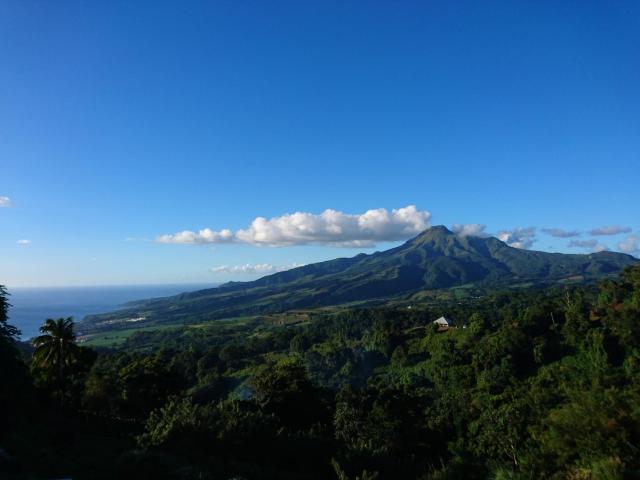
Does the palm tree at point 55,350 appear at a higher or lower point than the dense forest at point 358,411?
higher

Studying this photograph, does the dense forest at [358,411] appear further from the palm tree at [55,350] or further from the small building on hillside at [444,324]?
the small building on hillside at [444,324]

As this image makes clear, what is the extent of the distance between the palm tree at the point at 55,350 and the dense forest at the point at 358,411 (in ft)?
0.29

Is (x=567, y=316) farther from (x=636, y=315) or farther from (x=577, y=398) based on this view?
(x=577, y=398)

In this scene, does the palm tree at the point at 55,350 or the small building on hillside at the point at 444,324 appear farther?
the small building on hillside at the point at 444,324

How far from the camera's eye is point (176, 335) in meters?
135

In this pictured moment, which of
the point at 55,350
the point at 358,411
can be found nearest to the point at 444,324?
the point at 358,411

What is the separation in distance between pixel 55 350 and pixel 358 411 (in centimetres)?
2108

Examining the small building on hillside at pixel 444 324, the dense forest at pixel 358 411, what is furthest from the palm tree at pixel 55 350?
the small building on hillside at pixel 444 324

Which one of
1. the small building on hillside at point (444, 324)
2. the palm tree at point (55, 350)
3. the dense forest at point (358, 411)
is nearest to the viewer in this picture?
the dense forest at point (358, 411)

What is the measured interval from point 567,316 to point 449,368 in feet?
65.1

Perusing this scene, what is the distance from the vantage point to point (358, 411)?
93.0ft

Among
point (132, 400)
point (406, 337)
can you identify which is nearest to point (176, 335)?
point (406, 337)

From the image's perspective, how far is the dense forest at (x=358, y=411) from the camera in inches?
553

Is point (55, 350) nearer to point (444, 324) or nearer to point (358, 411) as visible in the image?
point (358, 411)
